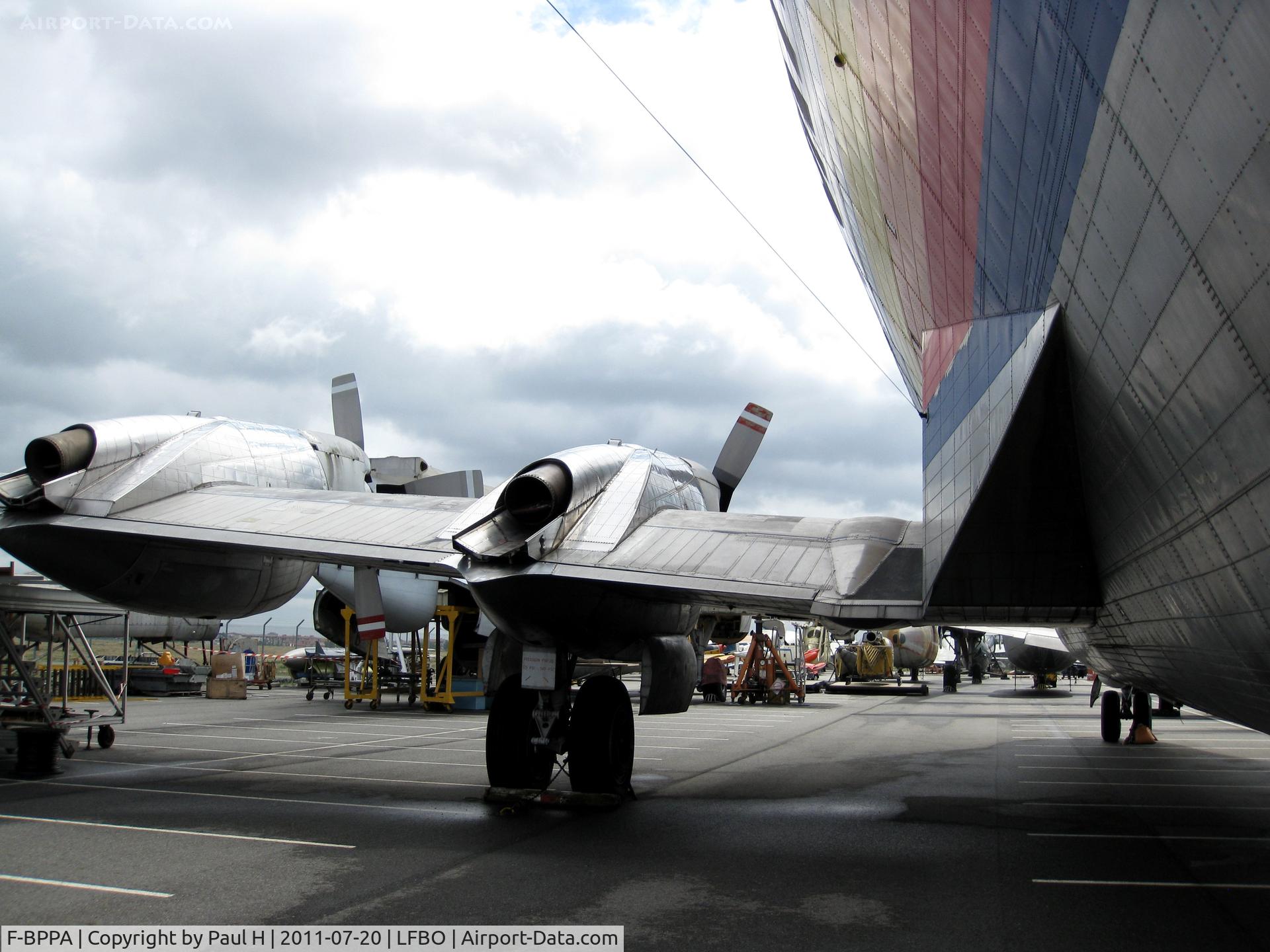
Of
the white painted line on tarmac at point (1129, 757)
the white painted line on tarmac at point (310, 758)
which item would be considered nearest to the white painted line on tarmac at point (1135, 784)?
the white painted line on tarmac at point (1129, 757)

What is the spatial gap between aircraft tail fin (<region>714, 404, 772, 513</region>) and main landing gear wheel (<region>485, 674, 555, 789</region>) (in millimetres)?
3907

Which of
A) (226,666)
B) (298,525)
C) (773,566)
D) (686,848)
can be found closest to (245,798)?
(298,525)

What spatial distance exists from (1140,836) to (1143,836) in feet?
0.10

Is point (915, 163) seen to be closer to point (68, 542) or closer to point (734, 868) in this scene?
point (734, 868)

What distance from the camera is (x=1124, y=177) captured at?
12.7 feet

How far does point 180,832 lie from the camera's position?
8000 mm

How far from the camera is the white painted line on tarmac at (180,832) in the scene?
25.0ft

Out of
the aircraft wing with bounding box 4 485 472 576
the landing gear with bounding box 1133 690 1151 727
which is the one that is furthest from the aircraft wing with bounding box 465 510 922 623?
the landing gear with bounding box 1133 690 1151 727

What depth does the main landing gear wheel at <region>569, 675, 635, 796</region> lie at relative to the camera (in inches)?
375

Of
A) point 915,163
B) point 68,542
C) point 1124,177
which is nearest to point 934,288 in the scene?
point 915,163

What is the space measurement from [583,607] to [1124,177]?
5793 millimetres

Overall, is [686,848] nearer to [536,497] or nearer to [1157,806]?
[536,497]

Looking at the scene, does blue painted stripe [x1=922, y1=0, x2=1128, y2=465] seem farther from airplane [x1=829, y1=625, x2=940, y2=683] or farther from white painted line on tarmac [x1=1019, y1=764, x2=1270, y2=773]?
airplane [x1=829, y1=625, x2=940, y2=683]

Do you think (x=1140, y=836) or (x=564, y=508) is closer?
(x=1140, y=836)
